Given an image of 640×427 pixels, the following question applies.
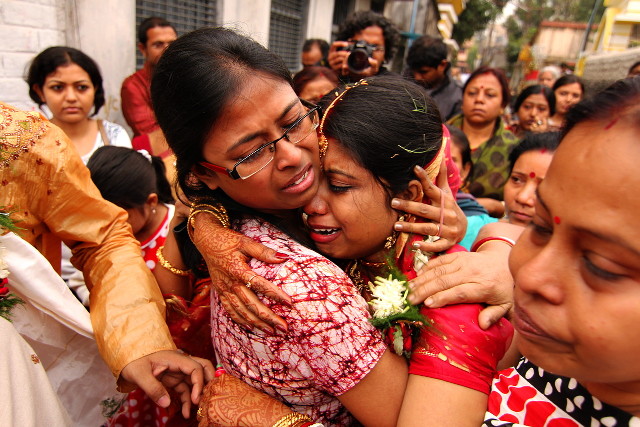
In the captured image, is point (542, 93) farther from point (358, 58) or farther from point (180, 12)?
point (180, 12)

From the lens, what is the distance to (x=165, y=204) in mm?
2738

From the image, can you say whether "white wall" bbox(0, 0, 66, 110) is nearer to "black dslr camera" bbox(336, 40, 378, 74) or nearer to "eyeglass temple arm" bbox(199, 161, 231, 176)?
"black dslr camera" bbox(336, 40, 378, 74)

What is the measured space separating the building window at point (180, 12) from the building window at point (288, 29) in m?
1.83

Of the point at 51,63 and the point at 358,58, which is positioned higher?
the point at 358,58

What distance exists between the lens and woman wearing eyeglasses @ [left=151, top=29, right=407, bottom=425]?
1.16 meters

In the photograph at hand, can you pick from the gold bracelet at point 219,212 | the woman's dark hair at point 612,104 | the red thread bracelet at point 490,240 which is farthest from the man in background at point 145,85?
the woman's dark hair at point 612,104

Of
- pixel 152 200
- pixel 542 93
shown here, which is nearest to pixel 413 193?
pixel 152 200

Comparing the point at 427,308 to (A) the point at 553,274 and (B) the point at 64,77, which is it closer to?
(A) the point at 553,274

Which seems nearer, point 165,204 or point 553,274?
point 553,274

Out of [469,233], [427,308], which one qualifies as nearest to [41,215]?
[427,308]

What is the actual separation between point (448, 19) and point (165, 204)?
18.3 meters

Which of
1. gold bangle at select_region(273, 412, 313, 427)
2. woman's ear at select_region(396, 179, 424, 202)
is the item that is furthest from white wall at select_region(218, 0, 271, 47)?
gold bangle at select_region(273, 412, 313, 427)

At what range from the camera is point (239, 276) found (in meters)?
1.25

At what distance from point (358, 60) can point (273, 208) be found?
2.55 m
